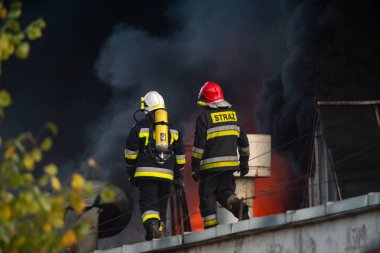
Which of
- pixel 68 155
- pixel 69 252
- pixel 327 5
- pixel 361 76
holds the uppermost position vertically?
pixel 327 5

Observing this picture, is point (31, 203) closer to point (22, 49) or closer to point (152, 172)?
point (22, 49)

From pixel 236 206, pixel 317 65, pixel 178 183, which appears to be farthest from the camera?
pixel 317 65

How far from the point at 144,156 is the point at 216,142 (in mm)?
764

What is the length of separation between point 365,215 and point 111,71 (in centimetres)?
1321

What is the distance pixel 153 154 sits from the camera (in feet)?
Answer: 37.2

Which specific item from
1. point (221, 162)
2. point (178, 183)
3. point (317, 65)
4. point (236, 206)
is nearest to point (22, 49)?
point (236, 206)

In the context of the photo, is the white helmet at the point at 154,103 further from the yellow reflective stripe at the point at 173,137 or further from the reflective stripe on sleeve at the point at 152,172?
the reflective stripe on sleeve at the point at 152,172

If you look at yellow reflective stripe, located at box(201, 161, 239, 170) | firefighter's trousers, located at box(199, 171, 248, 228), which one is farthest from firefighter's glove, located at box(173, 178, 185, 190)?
yellow reflective stripe, located at box(201, 161, 239, 170)

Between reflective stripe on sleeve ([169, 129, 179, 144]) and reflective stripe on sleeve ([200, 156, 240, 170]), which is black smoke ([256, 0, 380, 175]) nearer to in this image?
reflective stripe on sleeve ([169, 129, 179, 144])

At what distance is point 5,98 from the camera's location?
5406mm

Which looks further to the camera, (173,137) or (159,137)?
(173,137)

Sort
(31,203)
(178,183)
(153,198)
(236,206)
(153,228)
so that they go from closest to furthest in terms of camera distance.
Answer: (31,203), (236,206), (153,228), (153,198), (178,183)

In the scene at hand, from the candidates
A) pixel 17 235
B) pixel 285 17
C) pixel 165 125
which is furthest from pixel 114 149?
pixel 17 235

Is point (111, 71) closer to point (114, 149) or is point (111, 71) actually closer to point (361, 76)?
point (114, 149)
